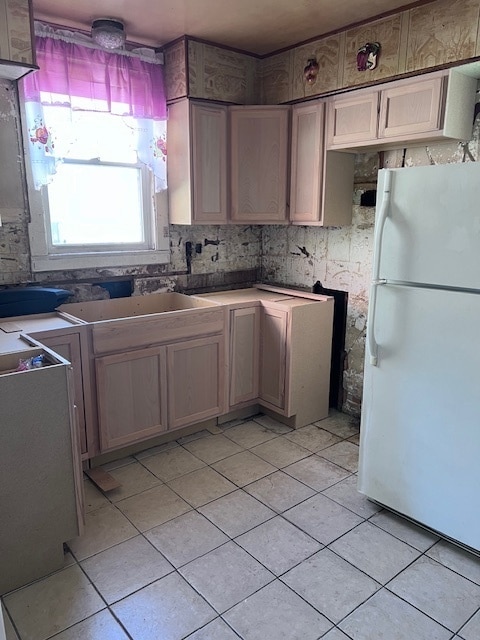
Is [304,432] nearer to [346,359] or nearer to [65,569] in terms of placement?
[346,359]

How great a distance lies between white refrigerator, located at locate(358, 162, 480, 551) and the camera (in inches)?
75.0

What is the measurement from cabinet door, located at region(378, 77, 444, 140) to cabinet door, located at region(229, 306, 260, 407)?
4.56 ft

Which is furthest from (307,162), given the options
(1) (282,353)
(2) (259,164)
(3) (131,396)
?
(3) (131,396)

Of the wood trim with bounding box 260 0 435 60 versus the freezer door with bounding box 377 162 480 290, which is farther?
the wood trim with bounding box 260 0 435 60

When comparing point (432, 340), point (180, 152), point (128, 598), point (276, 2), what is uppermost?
point (276, 2)

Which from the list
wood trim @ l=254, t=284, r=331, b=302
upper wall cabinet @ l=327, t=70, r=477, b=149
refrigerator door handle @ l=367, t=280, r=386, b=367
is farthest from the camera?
wood trim @ l=254, t=284, r=331, b=302

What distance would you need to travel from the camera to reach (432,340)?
6.66 feet

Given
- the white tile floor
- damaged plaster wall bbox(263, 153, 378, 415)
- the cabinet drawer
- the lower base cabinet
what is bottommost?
the white tile floor

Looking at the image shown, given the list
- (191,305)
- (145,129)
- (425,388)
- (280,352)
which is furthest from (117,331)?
(425,388)

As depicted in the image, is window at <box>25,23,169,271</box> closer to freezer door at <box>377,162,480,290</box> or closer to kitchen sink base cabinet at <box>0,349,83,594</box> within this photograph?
kitchen sink base cabinet at <box>0,349,83,594</box>

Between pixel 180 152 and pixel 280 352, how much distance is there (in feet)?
4.89

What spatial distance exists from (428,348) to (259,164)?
5.95 feet

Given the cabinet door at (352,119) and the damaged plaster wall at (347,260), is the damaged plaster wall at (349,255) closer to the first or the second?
the damaged plaster wall at (347,260)

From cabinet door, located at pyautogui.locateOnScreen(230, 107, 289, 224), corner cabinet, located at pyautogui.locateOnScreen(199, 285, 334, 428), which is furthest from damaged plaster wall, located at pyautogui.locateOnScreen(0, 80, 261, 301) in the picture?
cabinet door, located at pyautogui.locateOnScreen(230, 107, 289, 224)
